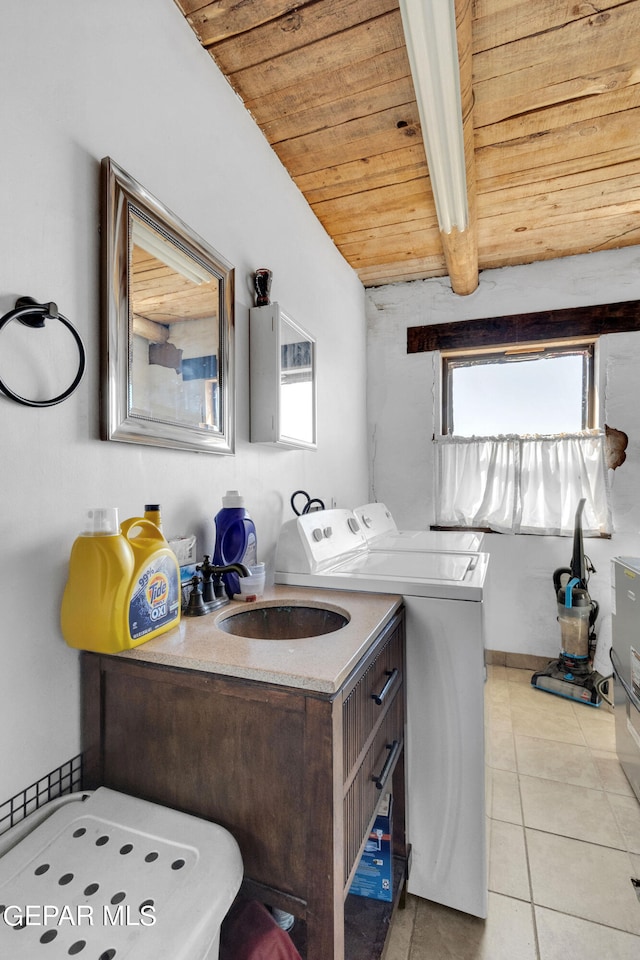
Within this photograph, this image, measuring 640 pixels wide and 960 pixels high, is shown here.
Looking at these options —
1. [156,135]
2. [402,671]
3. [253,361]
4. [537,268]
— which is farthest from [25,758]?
[537,268]

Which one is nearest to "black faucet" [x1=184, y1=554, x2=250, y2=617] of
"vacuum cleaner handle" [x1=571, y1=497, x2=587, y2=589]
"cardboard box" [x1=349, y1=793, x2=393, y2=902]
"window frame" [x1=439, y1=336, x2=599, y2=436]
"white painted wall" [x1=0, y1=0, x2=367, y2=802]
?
"white painted wall" [x1=0, y1=0, x2=367, y2=802]

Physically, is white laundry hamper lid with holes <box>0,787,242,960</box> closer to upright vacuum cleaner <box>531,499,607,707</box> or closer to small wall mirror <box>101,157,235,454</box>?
small wall mirror <box>101,157,235,454</box>

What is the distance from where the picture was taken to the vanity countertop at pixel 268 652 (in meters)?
0.84

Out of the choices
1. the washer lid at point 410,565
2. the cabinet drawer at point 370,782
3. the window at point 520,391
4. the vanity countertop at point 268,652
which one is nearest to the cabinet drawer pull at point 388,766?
the cabinet drawer at point 370,782

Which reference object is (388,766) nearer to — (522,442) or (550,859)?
(550,859)

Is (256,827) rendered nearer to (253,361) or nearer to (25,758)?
(25,758)

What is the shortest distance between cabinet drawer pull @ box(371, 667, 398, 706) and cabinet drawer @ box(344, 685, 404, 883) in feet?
0.23

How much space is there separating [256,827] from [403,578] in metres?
0.79

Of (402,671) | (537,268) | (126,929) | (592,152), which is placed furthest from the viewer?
(537,268)

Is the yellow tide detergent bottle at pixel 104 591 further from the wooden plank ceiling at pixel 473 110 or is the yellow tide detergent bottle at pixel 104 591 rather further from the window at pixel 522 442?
the window at pixel 522 442

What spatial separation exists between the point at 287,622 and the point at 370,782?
47cm

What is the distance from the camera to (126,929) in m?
0.61

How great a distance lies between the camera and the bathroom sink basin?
1327mm

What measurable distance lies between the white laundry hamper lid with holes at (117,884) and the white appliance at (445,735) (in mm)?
755
